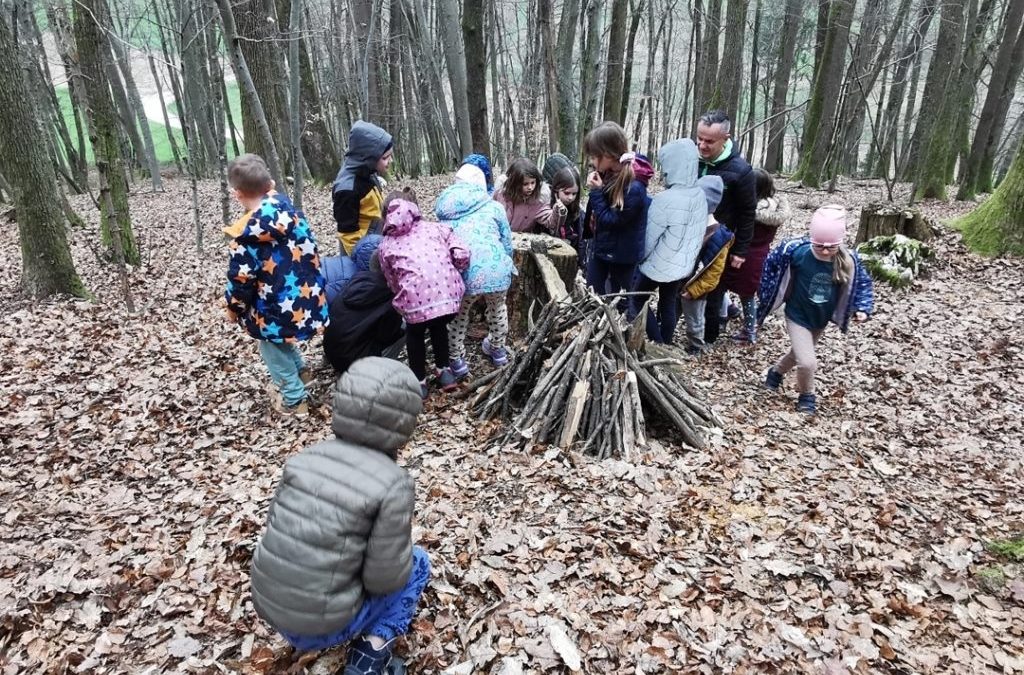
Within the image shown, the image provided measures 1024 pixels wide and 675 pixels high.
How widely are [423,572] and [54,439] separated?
355 centimetres

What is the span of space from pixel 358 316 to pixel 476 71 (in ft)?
16.0

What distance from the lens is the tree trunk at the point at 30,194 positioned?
21.7ft

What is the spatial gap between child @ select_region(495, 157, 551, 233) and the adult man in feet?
5.38

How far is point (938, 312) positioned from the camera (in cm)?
673

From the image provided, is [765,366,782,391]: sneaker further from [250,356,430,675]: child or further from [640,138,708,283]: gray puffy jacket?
[250,356,430,675]: child

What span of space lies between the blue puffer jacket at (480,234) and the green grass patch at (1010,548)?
3575mm

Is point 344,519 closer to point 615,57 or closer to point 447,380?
point 447,380

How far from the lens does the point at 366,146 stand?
5.05 metres

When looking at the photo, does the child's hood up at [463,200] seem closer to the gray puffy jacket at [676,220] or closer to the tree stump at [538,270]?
the tree stump at [538,270]

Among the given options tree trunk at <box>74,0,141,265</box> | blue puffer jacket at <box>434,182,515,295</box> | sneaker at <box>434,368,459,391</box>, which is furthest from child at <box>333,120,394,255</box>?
tree trunk at <box>74,0,141,265</box>

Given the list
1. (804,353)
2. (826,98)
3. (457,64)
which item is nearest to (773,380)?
(804,353)

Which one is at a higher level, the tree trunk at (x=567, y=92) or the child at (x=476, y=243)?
the tree trunk at (x=567, y=92)

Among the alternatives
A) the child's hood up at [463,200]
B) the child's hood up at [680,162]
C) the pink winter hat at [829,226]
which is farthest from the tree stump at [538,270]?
the pink winter hat at [829,226]

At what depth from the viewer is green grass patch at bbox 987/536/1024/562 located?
309cm
